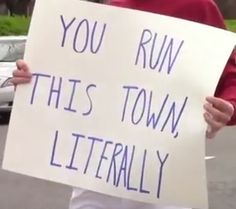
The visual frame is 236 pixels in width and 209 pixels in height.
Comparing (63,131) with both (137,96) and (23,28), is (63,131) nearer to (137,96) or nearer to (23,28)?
(137,96)

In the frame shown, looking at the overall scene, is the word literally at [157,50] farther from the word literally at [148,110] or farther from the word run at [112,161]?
the word run at [112,161]

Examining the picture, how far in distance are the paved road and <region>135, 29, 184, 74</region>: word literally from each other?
4332mm

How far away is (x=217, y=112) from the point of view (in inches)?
103

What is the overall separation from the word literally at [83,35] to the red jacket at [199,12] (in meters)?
0.16

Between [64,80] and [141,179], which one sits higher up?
[64,80]

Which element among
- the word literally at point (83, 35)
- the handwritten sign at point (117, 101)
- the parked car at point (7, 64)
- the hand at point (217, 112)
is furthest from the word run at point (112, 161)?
the parked car at point (7, 64)

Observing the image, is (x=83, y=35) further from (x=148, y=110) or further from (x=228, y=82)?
(x=228, y=82)

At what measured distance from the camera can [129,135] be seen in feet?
9.10

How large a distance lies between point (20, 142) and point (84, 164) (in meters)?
0.25

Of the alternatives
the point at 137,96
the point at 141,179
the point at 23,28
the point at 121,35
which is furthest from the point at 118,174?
the point at 23,28

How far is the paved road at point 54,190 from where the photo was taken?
23.6ft

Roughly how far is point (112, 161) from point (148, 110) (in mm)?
212

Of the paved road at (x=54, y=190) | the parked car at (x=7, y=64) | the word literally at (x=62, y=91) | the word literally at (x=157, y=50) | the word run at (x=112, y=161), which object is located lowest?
the parked car at (x=7, y=64)

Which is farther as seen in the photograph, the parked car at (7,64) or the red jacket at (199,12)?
the parked car at (7,64)
